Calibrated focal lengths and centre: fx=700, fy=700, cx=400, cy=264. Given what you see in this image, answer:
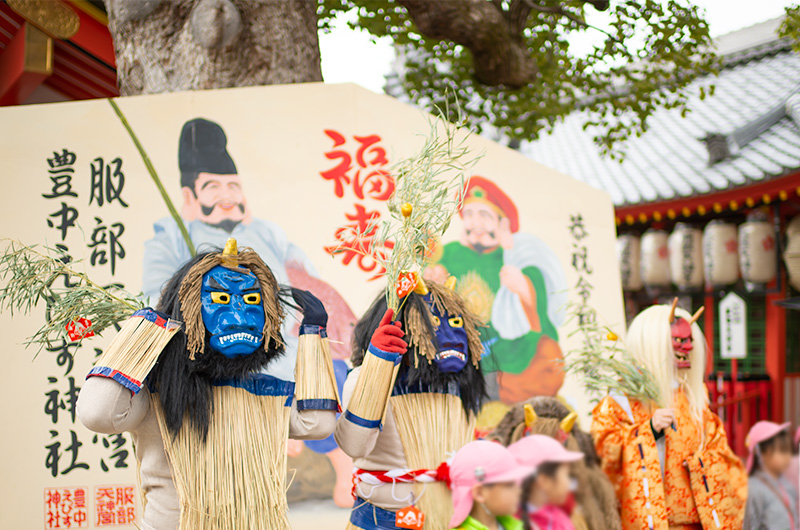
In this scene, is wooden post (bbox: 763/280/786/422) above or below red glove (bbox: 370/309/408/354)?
below

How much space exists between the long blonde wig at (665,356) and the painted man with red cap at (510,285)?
0.98m

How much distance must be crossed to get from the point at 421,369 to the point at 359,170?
192cm

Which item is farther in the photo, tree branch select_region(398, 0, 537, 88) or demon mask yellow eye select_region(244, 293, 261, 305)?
tree branch select_region(398, 0, 537, 88)

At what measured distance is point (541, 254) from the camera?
4359 millimetres

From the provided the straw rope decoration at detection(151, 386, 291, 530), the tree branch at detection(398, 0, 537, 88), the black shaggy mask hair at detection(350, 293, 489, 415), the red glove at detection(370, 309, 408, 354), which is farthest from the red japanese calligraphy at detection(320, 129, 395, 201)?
the straw rope decoration at detection(151, 386, 291, 530)

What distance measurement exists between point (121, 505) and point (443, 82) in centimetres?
507

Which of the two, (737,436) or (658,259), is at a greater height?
(658,259)

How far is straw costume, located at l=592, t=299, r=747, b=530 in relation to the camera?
9.77 ft

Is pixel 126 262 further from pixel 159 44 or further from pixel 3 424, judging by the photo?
pixel 159 44

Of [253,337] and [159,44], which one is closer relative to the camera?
[253,337]

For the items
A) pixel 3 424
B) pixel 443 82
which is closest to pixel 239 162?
pixel 3 424

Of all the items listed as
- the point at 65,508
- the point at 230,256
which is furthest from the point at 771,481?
the point at 65,508

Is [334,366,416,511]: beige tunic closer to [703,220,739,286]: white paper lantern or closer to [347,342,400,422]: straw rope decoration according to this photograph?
[347,342,400,422]: straw rope decoration

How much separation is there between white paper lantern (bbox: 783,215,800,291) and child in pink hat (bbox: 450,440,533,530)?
5.91 m
